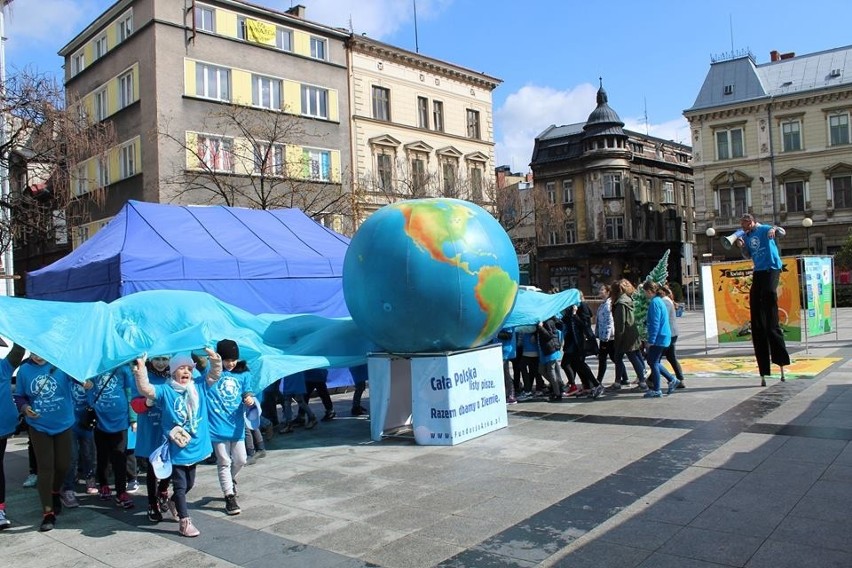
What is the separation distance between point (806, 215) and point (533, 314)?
142 ft

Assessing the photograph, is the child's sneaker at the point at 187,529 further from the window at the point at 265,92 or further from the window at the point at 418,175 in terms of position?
the window at the point at 418,175

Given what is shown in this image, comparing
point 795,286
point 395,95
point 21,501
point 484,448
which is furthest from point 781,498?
point 395,95

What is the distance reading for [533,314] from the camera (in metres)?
10.6

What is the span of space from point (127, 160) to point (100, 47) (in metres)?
6.71

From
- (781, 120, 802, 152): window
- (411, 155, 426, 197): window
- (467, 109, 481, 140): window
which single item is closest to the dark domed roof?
(781, 120, 802, 152): window

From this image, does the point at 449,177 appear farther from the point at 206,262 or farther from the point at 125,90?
the point at 206,262

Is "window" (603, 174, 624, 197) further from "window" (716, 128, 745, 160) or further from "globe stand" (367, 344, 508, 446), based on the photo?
"globe stand" (367, 344, 508, 446)

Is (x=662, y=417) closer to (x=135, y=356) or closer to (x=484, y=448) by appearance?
(x=484, y=448)

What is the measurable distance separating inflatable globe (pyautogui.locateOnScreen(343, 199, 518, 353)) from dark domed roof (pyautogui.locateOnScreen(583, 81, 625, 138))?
51.1m

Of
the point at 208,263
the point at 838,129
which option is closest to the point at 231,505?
the point at 208,263

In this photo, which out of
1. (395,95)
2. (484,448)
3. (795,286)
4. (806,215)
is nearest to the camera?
(484,448)

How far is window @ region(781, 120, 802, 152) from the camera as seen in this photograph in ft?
154

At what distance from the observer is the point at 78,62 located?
34.4 metres

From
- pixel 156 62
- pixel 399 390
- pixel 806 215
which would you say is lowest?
pixel 399 390
